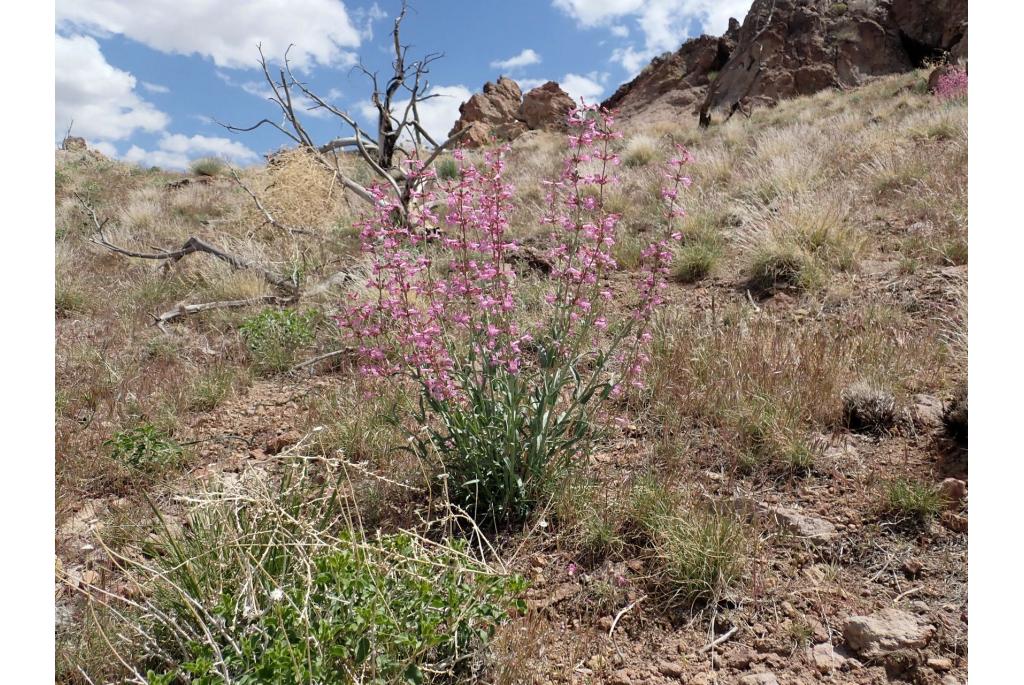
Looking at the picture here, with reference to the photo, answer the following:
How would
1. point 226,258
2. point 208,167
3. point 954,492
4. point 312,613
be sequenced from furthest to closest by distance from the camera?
point 208,167 → point 226,258 → point 954,492 → point 312,613

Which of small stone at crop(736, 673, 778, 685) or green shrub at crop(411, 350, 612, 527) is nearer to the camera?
small stone at crop(736, 673, 778, 685)

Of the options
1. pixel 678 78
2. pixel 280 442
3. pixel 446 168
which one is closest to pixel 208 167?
pixel 446 168

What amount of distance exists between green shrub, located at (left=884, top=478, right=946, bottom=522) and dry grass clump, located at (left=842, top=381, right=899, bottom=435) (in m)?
0.57

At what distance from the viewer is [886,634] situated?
2.20 metres

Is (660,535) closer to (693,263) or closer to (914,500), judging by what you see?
(914,500)

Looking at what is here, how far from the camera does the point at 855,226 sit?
248 inches

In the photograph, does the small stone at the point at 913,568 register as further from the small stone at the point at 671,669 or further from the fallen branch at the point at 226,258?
the fallen branch at the point at 226,258

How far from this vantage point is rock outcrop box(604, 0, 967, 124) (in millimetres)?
23859

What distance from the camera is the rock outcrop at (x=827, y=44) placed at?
2386 cm

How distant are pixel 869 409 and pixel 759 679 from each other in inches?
71.1

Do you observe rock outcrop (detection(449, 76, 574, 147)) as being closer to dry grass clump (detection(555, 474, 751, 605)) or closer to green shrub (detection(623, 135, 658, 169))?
green shrub (detection(623, 135, 658, 169))

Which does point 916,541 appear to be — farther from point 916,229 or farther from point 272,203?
point 272,203

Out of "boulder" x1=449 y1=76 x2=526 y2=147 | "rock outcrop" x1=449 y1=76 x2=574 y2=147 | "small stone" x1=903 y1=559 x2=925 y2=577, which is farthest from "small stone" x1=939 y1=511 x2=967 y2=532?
"boulder" x1=449 y1=76 x2=526 y2=147

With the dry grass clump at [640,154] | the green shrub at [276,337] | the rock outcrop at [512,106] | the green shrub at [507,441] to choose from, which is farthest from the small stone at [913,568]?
the rock outcrop at [512,106]
